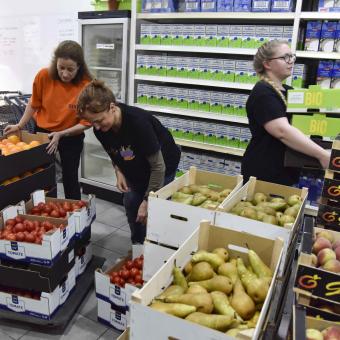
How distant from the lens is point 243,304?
1199 mm

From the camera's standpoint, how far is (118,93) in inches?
174

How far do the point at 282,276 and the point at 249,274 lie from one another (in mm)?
377

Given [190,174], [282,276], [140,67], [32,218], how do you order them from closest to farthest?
1. [282,276]
2. [190,174]
3. [32,218]
4. [140,67]

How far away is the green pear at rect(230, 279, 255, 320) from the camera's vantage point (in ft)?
3.92

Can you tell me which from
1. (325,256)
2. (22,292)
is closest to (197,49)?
(22,292)

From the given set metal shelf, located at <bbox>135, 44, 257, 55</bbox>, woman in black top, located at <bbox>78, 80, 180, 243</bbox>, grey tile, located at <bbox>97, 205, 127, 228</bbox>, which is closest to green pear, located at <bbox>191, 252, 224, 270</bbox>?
woman in black top, located at <bbox>78, 80, 180, 243</bbox>

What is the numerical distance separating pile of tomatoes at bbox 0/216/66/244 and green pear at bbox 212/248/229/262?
115 cm

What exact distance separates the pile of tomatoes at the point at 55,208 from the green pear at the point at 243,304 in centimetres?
161

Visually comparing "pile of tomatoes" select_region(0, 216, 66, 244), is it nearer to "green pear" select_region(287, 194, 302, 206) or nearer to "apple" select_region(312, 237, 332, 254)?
"green pear" select_region(287, 194, 302, 206)

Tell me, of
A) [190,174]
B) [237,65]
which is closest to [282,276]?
[190,174]

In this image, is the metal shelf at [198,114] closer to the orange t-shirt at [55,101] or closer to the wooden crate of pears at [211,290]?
the orange t-shirt at [55,101]

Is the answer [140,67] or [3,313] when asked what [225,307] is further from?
[140,67]

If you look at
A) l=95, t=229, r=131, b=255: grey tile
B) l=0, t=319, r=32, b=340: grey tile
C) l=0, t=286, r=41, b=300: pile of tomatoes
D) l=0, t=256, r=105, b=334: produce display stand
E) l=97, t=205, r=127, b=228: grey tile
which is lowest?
l=97, t=205, r=127, b=228: grey tile

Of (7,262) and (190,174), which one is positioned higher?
(190,174)
